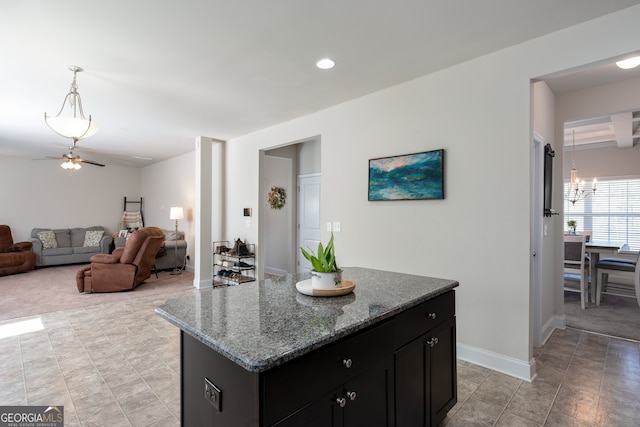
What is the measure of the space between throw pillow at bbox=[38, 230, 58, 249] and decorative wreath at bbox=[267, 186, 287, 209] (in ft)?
19.1

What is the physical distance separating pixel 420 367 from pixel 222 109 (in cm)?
378

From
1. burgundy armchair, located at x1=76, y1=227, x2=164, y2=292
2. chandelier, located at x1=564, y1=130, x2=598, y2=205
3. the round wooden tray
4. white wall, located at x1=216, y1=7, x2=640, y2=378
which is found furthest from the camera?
chandelier, located at x1=564, y1=130, x2=598, y2=205

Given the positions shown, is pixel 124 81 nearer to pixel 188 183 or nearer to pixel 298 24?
pixel 298 24

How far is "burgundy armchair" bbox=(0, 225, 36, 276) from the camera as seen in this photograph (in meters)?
6.53

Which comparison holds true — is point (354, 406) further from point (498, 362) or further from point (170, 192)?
point (170, 192)

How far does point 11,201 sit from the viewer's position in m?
7.82

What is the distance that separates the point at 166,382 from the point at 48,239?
7580mm

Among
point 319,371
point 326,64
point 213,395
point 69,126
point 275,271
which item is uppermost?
point 326,64

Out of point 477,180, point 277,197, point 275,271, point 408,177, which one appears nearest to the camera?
point 477,180

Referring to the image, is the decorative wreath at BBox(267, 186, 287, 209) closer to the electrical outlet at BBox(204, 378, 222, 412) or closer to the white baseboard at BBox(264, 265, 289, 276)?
the white baseboard at BBox(264, 265, 289, 276)

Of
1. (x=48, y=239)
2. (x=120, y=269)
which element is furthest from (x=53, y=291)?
(x=48, y=239)

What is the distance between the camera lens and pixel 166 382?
2486 mm

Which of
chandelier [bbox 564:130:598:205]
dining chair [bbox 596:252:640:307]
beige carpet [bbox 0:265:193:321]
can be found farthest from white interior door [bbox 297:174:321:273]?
chandelier [bbox 564:130:598:205]

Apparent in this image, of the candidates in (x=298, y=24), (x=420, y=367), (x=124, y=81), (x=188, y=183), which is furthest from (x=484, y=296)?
(x=188, y=183)
